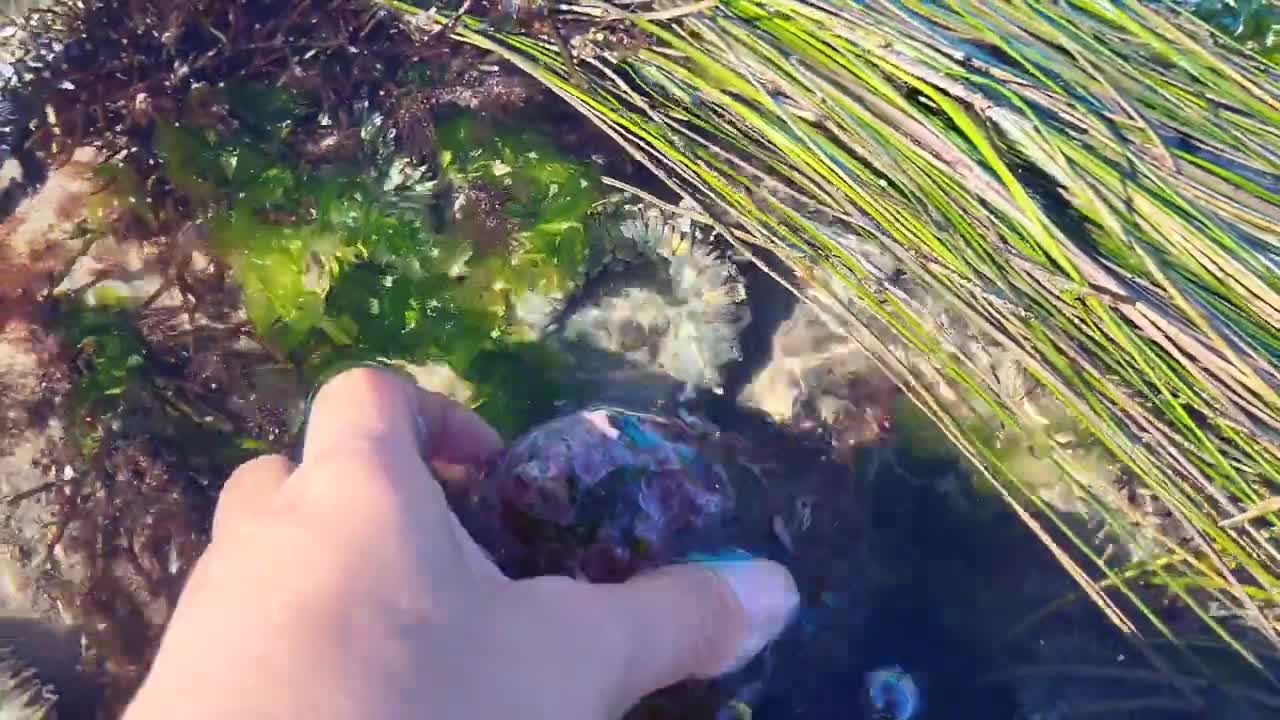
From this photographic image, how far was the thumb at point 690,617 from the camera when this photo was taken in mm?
1445

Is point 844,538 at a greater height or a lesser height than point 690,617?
lesser

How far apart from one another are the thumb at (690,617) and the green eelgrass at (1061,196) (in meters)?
0.60

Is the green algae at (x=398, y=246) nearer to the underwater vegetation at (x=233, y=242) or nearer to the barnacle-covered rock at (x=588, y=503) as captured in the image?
the underwater vegetation at (x=233, y=242)

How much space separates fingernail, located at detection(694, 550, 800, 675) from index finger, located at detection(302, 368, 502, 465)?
699 mm

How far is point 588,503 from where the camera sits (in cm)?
185

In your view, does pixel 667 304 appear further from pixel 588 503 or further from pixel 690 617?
pixel 690 617

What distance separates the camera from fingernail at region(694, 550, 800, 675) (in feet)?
6.01

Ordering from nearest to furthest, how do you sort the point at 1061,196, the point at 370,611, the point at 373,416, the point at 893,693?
the point at 370,611
the point at 373,416
the point at 1061,196
the point at 893,693

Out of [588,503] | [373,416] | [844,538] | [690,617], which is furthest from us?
[844,538]

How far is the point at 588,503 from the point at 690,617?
352mm

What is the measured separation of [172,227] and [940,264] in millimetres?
2200

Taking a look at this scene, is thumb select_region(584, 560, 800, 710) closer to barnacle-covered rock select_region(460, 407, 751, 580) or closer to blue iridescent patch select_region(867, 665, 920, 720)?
barnacle-covered rock select_region(460, 407, 751, 580)

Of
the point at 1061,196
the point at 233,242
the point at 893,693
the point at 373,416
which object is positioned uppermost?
the point at 1061,196

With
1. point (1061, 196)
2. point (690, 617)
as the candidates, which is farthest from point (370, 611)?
point (1061, 196)
